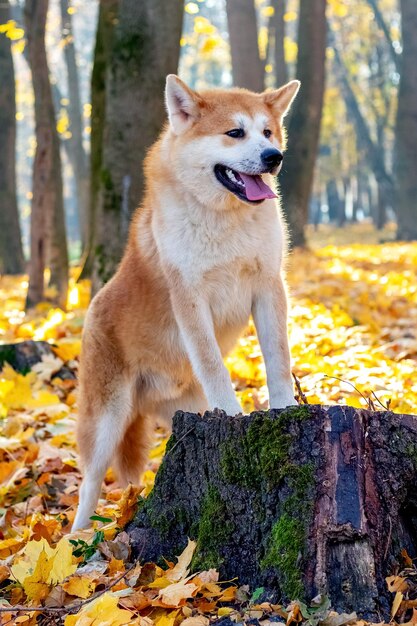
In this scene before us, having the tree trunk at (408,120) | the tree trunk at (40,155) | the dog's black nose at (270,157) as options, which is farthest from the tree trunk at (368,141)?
the dog's black nose at (270,157)

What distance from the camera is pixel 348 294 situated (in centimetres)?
988

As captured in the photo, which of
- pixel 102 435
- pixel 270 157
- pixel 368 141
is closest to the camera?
pixel 270 157

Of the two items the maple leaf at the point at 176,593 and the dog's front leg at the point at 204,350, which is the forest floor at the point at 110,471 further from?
the dog's front leg at the point at 204,350

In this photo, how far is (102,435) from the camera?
177 inches

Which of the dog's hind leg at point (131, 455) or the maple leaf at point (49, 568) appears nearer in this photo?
the maple leaf at point (49, 568)

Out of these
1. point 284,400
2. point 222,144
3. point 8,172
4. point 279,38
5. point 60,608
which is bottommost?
point 60,608

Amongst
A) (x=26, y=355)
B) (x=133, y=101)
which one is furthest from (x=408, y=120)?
(x=26, y=355)

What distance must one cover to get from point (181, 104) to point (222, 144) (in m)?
0.34

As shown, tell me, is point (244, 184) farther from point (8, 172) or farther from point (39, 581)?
point (8, 172)

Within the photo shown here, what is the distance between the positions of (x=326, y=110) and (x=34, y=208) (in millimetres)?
36129

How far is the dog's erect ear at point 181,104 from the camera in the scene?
4.11m

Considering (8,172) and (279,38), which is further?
(279,38)

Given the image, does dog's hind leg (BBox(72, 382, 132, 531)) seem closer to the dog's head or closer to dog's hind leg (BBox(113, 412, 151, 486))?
dog's hind leg (BBox(113, 412, 151, 486))

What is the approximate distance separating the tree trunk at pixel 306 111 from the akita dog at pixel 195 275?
11.9 m
